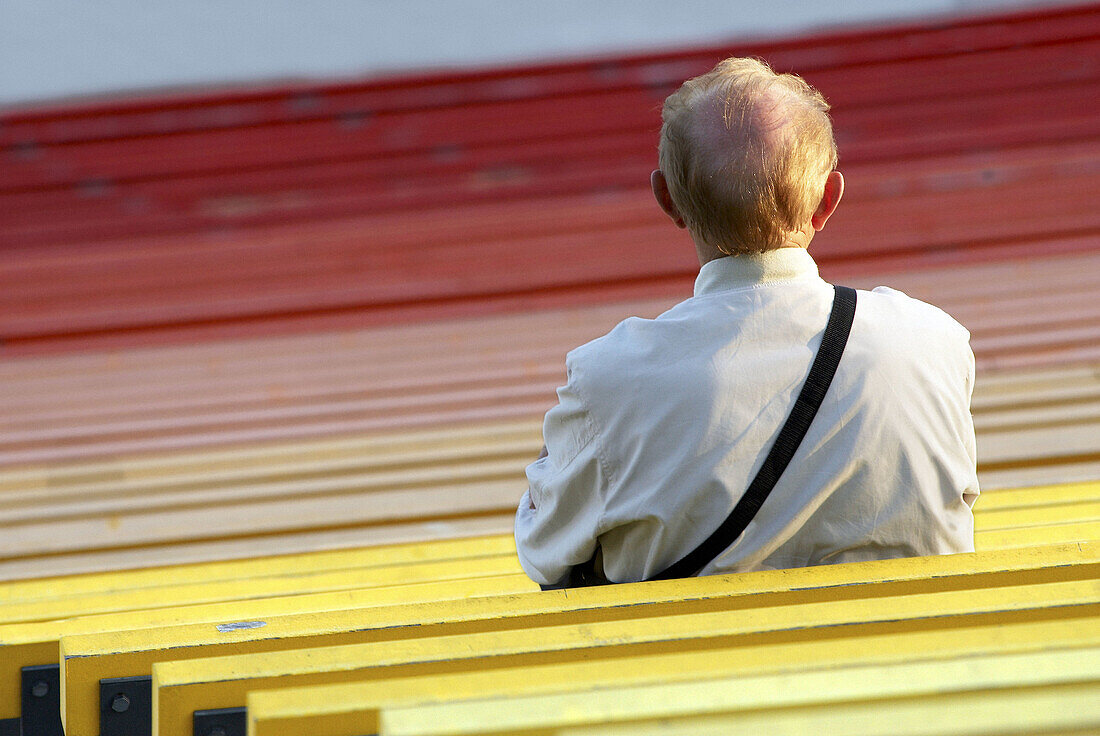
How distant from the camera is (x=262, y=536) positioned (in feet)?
8.93

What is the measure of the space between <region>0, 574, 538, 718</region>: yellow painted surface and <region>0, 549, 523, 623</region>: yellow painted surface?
2.7 inches

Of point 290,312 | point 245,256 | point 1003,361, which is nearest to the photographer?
point 1003,361

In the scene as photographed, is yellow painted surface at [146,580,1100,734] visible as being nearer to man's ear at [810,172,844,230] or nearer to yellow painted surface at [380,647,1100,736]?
yellow painted surface at [380,647,1100,736]

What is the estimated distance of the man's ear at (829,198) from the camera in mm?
1347

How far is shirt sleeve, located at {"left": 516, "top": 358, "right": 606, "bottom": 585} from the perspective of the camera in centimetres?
129

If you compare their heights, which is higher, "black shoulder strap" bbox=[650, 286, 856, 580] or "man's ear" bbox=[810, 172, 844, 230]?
"man's ear" bbox=[810, 172, 844, 230]

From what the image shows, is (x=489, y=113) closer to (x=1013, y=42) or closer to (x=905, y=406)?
(x=1013, y=42)

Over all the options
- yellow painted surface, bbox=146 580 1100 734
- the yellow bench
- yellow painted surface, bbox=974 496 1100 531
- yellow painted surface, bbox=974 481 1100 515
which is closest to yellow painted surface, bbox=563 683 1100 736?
yellow painted surface, bbox=146 580 1100 734

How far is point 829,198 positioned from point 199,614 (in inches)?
45.1

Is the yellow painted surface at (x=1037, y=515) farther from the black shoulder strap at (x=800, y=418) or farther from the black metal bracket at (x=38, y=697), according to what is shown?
the black metal bracket at (x=38, y=697)

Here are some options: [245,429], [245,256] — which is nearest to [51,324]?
[245,256]

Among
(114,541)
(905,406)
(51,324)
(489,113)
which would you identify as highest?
(489,113)

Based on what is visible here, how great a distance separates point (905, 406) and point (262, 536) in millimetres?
1861

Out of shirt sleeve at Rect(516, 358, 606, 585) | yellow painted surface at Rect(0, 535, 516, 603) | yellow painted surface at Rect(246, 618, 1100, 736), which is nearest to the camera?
yellow painted surface at Rect(246, 618, 1100, 736)
